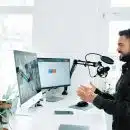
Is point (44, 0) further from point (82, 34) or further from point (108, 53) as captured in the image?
point (108, 53)

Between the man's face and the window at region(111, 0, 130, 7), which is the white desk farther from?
the window at region(111, 0, 130, 7)

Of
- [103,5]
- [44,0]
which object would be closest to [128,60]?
[103,5]

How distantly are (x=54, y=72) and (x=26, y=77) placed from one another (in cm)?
109

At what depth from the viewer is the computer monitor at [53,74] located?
2930mm

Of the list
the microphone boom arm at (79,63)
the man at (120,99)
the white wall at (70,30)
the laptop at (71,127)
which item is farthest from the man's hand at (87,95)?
the white wall at (70,30)

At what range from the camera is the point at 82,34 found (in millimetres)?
3203

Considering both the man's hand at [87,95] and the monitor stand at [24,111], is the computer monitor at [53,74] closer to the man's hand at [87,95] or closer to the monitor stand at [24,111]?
the monitor stand at [24,111]

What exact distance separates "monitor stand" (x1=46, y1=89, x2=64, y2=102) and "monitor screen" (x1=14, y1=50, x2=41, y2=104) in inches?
21.3

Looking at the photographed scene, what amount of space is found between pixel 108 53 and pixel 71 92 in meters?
0.63

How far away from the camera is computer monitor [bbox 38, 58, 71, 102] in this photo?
115 inches

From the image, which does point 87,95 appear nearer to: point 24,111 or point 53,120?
point 53,120

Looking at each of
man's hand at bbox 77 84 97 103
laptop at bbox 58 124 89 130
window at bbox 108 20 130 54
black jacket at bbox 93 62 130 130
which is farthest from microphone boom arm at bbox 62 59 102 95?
laptop at bbox 58 124 89 130

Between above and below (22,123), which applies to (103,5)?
above

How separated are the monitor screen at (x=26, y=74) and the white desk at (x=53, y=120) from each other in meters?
0.15
